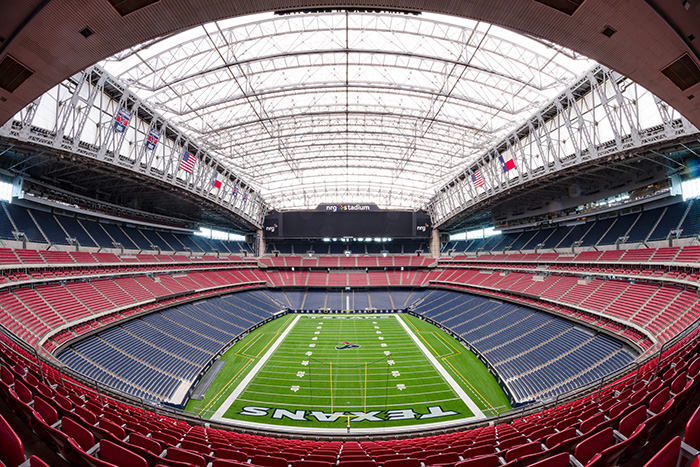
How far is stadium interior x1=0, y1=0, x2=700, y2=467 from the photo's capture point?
18.5 feet

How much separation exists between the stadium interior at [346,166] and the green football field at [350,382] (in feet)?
4.68

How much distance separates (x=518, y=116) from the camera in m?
25.8

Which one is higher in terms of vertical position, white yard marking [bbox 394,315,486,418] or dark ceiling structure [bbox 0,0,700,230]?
dark ceiling structure [bbox 0,0,700,230]

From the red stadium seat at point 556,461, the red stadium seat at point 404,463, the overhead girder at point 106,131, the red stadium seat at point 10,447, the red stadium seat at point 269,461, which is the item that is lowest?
the red stadium seat at point 269,461

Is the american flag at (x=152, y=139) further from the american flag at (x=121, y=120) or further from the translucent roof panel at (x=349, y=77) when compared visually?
the american flag at (x=121, y=120)

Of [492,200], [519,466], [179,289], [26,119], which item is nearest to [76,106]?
[26,119]

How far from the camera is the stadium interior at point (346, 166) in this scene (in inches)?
223

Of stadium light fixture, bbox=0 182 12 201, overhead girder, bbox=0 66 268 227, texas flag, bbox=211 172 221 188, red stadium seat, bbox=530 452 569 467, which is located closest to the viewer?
red stadium seat, bbox=530 452 569 467

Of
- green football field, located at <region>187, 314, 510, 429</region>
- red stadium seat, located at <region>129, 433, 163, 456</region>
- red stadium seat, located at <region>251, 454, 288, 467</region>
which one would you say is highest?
red stadium seat, located at <region>129, 433, 163, 456</region>

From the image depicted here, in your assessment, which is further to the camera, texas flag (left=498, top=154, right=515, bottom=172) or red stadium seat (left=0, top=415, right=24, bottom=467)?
texas flag (left=498, top=154, right=515, bottom=172)

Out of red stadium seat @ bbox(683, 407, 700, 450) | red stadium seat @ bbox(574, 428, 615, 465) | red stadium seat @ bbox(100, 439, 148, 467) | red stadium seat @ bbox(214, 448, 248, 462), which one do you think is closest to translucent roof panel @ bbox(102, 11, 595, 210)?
red stadium seat @ bbox(574, 428, 615, 465)

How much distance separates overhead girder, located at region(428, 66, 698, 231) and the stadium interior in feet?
0.61

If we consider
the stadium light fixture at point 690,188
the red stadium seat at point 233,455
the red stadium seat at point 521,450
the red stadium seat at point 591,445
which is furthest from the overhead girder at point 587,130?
the red stadium seat at point 233,455

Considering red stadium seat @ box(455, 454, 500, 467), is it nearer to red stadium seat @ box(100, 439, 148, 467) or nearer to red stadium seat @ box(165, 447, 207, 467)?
red stadium seat @ box(165, 447, 207, 467)
